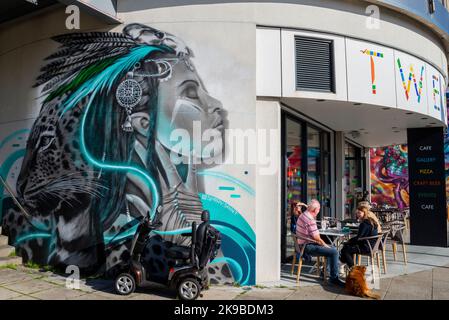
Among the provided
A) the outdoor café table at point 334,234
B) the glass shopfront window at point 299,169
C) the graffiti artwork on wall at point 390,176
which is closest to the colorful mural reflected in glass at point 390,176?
the graffiti artwork on wall at point 390,176

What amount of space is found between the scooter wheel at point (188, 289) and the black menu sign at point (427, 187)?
718 cm

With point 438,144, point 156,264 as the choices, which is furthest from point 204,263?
point 438,144

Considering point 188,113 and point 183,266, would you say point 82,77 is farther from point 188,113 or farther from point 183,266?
point 183,266

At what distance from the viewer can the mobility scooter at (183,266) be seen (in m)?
4.95

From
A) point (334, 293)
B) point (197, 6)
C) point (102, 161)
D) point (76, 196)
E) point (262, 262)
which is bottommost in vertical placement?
point (334, 293)

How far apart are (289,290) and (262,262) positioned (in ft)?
2.11

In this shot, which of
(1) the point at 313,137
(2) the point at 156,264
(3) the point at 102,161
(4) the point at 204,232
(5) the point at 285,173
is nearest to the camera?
(4) the point at 204,232

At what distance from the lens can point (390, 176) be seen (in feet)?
64.4

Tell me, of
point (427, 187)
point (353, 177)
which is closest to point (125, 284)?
point (427, 187)

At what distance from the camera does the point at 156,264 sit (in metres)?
5.96

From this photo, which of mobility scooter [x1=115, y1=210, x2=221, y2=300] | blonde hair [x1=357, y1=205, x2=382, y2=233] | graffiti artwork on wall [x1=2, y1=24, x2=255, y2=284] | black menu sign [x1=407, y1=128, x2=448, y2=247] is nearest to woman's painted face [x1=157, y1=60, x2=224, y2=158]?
graffiti artwork on wall [x1=2, y1=24, x2=255, y2=284]

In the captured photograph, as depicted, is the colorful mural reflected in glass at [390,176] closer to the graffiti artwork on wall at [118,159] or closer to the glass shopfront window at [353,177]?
the glass shopfront window at [353,177]

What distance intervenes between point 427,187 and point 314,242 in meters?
5.32

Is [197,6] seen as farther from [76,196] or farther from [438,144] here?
[438,144]
